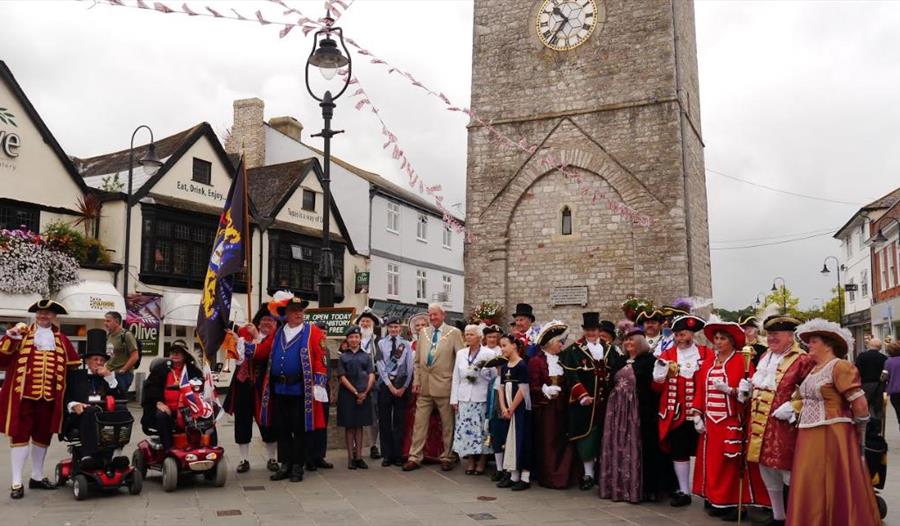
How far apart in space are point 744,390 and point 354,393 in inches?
181

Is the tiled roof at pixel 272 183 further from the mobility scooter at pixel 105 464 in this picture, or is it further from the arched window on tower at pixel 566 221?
the mobility scooter at pixel 105 464

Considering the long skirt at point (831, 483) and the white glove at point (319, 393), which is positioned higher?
the white glove at point (319, 393)

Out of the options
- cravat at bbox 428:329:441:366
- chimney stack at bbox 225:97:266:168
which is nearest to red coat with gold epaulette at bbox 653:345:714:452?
cravat at bbox 428:329:441:366

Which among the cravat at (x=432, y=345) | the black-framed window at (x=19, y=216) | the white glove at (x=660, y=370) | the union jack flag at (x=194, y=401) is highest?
the black-framed window at (x=19, y=216)

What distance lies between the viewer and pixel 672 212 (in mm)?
20000

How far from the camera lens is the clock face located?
70.3ft

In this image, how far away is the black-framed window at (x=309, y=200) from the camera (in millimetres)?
27234

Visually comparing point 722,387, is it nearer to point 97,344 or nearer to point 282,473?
point 282,473

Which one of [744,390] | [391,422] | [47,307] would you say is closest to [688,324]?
[744,390]

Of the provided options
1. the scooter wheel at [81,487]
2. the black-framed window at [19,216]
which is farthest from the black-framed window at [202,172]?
the scooter wheel at [81,487]

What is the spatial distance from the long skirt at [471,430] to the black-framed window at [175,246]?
14.7 m

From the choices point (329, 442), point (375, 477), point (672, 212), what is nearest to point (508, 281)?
point (672, 212)

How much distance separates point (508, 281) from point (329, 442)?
1195cm

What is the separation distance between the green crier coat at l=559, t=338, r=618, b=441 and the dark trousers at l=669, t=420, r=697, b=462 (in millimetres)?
839
